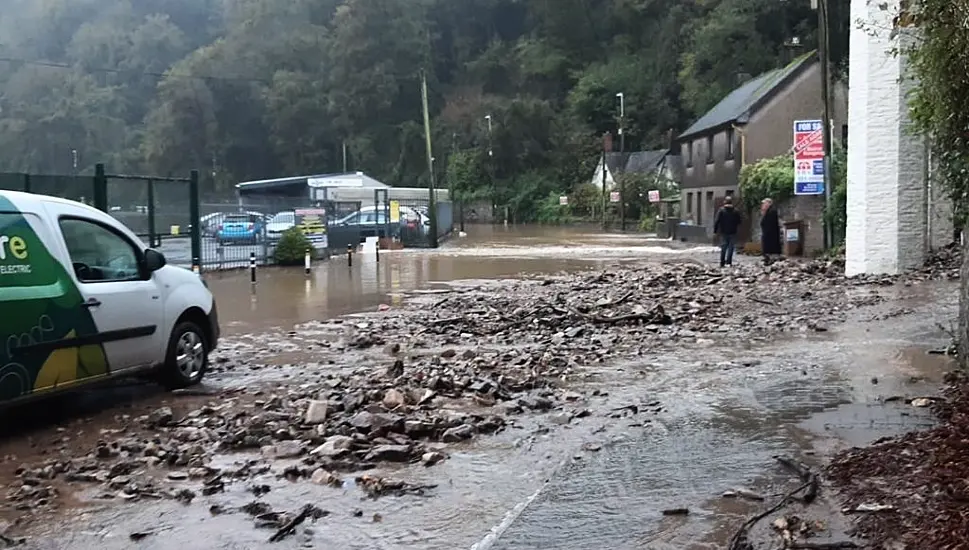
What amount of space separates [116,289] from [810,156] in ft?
68.0

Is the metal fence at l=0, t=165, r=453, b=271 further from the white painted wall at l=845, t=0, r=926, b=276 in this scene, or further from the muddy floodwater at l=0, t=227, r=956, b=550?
the white painted wall at l=845, t=0, r=926, b=276

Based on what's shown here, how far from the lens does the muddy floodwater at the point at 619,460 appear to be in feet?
18.2

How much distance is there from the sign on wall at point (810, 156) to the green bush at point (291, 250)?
570 inches

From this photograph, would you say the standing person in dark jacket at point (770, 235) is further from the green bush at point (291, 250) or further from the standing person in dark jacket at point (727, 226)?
the green bush at point (291, 250)

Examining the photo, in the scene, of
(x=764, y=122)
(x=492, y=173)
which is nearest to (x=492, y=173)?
(x=492, y=173)

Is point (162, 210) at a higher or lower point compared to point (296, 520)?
higher

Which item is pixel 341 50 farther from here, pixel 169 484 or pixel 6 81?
pixel 169 484

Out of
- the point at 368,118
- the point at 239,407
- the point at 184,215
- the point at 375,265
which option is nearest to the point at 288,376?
the point at 239,407

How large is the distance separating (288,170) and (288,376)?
98.5 m

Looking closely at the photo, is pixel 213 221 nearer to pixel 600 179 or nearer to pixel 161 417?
pixel 161 417

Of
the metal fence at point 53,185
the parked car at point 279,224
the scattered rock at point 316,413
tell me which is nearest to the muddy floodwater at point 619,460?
the scattered rock at point 316,413

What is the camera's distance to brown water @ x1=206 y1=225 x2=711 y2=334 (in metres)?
18.0

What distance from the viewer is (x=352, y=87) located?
339ft

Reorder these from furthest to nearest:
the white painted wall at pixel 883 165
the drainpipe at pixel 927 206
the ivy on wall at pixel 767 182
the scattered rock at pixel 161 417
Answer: the ivy on wall at pixel 767 182 < the white painted wall at pixel 883 165 < the drainpipe at pixel 927 206 < the scattered rock at pixel 161 417
